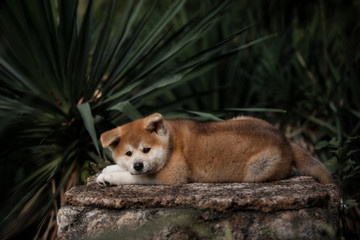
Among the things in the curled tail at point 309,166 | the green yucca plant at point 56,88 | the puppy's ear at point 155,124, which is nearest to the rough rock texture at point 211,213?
the curled tail at point 309,166

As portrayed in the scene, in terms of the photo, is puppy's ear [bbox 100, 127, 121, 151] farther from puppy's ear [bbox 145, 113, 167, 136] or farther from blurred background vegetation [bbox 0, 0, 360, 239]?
puppy's ear [bbox 145, 113, 167, 136]

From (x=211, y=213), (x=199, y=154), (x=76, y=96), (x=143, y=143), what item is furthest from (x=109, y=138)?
(x=76, y=96)

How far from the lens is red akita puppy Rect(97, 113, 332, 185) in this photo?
2.97 m

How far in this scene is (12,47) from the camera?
3.72m

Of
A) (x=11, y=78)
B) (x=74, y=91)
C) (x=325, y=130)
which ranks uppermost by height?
(x=11, y=78)

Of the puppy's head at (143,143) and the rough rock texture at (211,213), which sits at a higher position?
Result: the puppy's head at (143,143)

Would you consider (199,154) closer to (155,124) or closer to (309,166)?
(155,124)

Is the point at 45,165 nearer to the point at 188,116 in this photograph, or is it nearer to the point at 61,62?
the point at 61,62

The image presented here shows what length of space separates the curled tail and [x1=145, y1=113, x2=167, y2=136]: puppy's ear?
92 cm

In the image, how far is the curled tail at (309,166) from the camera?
308 centimetres

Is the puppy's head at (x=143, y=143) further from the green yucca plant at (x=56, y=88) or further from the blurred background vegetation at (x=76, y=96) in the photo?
the green yucca plant at (x=56, y=88)

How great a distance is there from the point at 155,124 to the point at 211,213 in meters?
0.79

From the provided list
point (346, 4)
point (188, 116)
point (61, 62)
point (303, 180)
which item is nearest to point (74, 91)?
point (61, 62)

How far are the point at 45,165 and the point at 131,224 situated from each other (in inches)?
55.4
